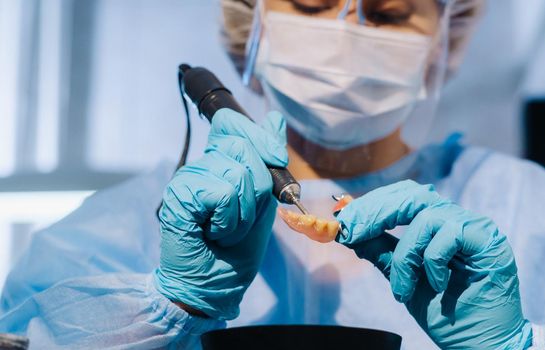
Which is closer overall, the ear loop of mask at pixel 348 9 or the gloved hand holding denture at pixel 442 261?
the gloved hand holding denture at pixel 442 261

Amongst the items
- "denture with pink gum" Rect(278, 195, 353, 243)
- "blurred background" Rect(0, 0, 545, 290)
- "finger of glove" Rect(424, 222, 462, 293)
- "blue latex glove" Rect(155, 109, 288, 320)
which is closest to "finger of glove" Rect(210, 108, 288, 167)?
"blue latex glove" Rect(155, 109, 288, 320)

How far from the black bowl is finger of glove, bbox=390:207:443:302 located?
6 cm

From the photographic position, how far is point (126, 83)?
1857 mm

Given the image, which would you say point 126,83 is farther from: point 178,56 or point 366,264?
point 366,264

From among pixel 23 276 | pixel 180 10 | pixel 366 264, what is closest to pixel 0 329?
pixel 23 276

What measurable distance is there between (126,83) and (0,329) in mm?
899

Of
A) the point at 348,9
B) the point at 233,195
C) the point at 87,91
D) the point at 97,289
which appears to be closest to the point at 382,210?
the point at 233,195

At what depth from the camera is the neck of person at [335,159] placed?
134 centimetres

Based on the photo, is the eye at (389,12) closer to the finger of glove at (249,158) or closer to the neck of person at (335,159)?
the neck of person at (335,159)

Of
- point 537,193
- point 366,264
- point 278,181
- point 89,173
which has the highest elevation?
point 278,181

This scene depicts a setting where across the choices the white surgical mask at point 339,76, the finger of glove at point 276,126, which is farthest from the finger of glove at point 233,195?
the white surgical mask at point 339,76

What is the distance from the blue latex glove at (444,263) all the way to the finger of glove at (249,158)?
0.11 m

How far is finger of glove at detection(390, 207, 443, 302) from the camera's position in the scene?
83 centimetres

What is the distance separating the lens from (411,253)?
84cm
